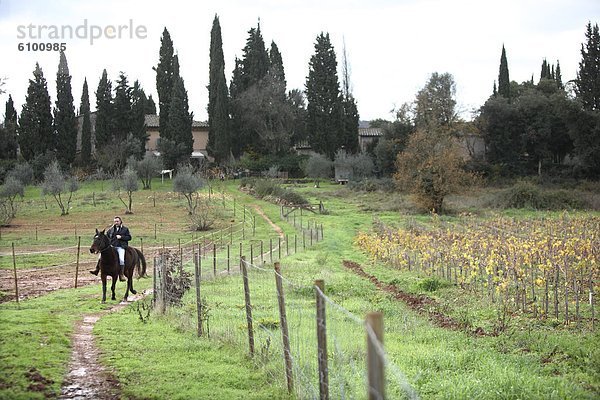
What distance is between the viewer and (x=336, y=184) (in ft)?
222

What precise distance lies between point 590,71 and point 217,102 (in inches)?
1550

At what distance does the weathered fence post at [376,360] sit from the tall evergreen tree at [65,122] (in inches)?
2663

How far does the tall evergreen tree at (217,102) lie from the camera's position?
72.2 m

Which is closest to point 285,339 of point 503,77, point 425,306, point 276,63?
point 425,306

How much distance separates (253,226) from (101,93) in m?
38.9

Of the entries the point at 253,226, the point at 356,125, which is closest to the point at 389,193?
the point at 356,125

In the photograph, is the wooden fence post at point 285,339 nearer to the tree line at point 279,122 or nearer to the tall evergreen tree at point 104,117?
the tree line at point 279,122

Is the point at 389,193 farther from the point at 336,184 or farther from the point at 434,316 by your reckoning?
the point at 434,316

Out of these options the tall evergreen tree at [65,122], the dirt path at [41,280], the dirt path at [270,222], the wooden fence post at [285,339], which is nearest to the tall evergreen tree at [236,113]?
the tall evergreen tree at [65,122]

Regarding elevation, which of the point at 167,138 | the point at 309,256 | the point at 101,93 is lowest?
the point at 309,256

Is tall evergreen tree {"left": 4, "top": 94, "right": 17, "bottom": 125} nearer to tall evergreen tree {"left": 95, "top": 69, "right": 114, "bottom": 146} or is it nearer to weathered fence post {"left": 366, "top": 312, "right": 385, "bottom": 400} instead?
tall evergreen tree {"left": 95, "top": 69, "right": 114, "bottom": 146}

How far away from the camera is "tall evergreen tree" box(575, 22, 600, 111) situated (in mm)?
38719

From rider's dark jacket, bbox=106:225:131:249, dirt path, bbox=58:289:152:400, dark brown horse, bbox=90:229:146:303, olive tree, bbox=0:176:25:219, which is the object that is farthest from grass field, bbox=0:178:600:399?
olive tree, bbox=0:176:25:219

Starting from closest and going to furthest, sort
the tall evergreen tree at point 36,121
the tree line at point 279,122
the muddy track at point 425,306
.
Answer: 1. the muddy track at point 425,306
2. the tree line at point 279,122
3. the tall evergreen tree at point 36,121
